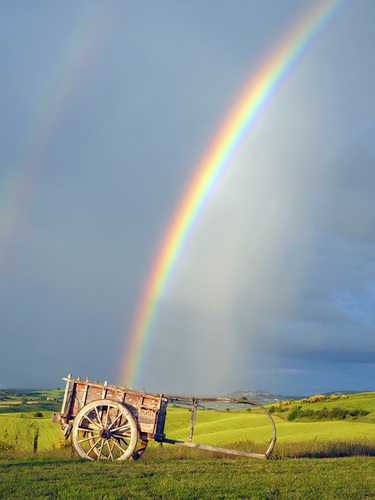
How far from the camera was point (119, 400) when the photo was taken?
1359 centimetres

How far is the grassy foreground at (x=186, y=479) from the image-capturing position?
7973mm

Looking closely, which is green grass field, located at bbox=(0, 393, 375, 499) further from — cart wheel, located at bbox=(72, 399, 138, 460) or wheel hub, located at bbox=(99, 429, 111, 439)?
wheel hub, located at bbox=(99, 429, 111, 439)

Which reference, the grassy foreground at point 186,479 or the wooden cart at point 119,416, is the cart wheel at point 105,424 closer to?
the wooden cart at point 119,416

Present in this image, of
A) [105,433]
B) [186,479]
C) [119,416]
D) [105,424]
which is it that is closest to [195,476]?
[186,479]

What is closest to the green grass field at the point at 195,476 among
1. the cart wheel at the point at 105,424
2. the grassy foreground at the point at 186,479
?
the grassy foreground at the point at 186,479

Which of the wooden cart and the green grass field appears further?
the wooden cart

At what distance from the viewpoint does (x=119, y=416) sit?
43.8ft

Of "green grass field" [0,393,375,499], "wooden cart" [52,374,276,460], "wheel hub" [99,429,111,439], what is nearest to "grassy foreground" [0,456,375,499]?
"green grass field" [0,393,375,499]

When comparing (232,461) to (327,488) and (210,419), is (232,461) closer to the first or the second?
(327,488)

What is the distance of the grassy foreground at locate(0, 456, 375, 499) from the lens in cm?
797

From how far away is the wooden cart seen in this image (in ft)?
43.1

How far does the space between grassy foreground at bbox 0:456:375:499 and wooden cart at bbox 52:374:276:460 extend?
84 cm

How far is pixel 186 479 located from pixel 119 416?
4468mm

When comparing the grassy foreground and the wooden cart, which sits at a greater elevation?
the wooden cart
